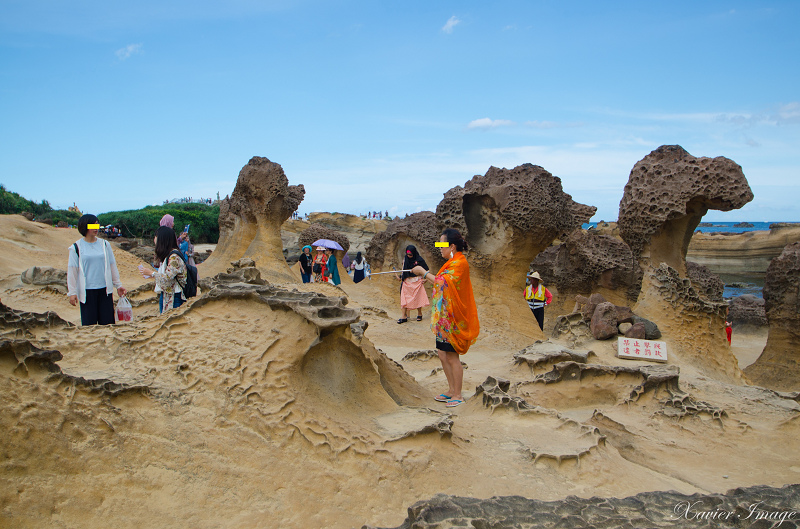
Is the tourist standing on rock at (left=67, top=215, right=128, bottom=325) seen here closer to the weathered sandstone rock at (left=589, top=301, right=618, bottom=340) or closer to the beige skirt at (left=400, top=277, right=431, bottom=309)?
the weathered sandstone rock at (left=589, top=301, right=618, bottom=340)

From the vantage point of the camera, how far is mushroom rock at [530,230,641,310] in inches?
401

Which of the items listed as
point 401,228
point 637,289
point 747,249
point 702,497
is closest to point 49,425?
point 702,497

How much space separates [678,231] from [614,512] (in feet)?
18.3

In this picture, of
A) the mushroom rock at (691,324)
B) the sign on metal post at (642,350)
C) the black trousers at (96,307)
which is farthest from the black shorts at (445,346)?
the mushroom rock at (691,324)

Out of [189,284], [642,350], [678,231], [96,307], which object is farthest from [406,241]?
[96,307]

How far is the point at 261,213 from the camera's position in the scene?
11148 mm

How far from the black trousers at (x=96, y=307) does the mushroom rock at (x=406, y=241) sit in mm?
6650

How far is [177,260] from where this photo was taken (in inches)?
152

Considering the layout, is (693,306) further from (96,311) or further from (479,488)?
(96,311)

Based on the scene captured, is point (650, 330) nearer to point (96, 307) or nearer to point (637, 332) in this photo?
point (637, 332)

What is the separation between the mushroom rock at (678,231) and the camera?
564 cm

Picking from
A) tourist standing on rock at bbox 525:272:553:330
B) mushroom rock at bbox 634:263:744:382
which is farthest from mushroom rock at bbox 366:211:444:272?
mushroom rock at bbox 634:263:744:382

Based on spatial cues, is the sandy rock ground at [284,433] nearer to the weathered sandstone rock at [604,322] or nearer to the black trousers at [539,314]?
the weathered sandstone rock at [604,322]

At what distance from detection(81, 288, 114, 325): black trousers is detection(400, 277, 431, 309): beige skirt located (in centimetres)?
459
